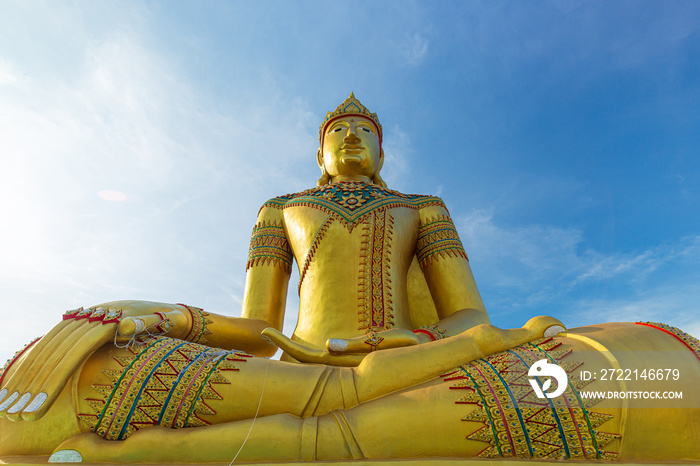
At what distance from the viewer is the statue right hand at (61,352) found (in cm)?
226

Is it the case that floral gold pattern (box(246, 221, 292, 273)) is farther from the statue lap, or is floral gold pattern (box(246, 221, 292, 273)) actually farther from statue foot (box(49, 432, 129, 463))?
statue foot (box(49, 432, 129, 463))

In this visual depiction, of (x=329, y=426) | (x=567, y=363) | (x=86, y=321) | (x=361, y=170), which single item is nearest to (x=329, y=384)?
(x=329, y=426)

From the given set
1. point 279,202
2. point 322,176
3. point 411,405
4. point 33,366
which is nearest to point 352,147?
point 322,176

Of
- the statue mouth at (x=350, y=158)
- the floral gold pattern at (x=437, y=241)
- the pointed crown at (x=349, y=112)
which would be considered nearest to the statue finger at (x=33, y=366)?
the floral gold pattern at (x=437, y=241)

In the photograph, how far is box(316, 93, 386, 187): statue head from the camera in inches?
191

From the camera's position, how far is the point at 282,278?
4.35 m

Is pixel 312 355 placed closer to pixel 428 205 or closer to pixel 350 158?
pixel 428 205

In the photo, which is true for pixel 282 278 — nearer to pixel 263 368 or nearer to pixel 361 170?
pixel 361 170

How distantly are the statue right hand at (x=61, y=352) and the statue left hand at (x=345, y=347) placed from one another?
2.54 feet

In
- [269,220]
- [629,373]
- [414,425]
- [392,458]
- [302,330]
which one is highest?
[269,220]

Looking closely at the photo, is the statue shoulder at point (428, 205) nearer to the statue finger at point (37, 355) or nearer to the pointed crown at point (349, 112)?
the pointed crown at point (349, 112)

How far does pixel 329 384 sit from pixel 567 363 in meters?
1.17

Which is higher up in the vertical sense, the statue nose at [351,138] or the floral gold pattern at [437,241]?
the statue nose at [351,138]

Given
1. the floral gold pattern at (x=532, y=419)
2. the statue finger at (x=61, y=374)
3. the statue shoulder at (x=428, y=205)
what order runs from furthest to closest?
the statue shoulder at (x=428, y=205) → the statue finger at (x=61, y=374) → the floral gold pattern at (x=532, y=419)
